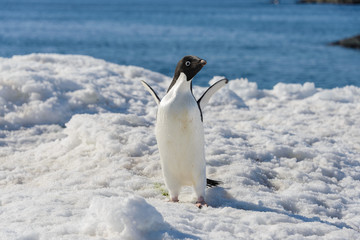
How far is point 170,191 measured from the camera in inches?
183

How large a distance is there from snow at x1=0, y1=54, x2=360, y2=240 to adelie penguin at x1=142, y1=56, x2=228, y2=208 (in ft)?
0.85

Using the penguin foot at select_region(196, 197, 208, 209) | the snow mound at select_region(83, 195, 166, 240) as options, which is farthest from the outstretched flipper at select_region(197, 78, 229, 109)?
the snow mound at select_region(83, 195, 166, 240)

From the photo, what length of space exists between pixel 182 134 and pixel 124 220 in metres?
1.27

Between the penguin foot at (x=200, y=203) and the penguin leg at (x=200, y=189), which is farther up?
the penguin leg at (x=200, y=189)

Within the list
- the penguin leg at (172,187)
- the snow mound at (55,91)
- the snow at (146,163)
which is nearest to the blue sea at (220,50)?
the snow mound at (55,91)

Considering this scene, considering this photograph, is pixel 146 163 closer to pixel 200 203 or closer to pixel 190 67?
pixel 200 203

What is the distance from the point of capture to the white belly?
439 centimetres

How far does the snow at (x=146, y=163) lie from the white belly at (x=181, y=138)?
0.32m

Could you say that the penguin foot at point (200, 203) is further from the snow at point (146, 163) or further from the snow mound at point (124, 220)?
the snow mound at point (124, 220)

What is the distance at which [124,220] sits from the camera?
340 centimetres

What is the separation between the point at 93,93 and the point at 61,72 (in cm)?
125

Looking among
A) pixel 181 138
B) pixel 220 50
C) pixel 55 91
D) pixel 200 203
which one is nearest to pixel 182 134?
pixel 181 138

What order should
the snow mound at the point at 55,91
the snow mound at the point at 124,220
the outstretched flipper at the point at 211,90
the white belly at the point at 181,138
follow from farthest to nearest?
the snow mound at the point at 55,91, the outstretched flipper at the point at 211,90, the white belly at the point at 181,138, the snow mound at the point at 124,220

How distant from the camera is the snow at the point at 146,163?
12.5ft
